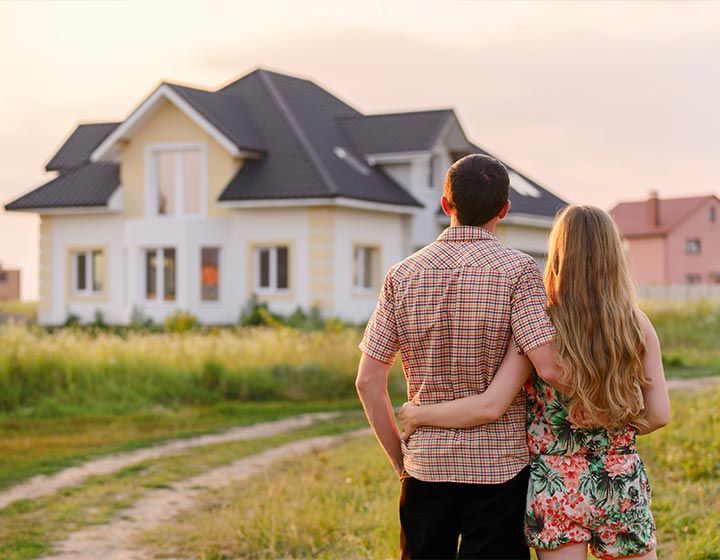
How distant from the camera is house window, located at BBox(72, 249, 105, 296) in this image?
99.3ft

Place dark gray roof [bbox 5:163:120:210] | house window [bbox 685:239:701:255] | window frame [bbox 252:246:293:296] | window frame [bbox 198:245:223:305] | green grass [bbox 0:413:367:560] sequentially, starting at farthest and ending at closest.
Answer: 1. house window [bbox 685:239:701:255]
2. dark gray roof [bbox 5:163:120:210]
3. window frame [bbox 198:245:223:305]
4. window frame [bbox 252:246:293:296]
5. green grass [bbox 0:413:367:560]

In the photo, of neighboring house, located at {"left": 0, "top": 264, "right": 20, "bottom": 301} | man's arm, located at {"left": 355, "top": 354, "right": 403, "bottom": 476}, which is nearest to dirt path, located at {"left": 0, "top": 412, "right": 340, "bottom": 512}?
man's arm, located at {"left": 355, "top": 354, "right": 403, "bottom": 476}

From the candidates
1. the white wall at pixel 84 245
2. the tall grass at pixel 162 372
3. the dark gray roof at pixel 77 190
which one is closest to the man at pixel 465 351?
the tall grass at pixel 162 372

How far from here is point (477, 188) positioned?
159 inches

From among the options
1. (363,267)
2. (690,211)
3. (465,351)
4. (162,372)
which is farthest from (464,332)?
(690,211)

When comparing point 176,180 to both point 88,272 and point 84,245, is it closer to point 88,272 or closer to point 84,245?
point 84,245

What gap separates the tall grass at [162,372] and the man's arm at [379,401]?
10.7m

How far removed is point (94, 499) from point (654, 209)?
53107mm

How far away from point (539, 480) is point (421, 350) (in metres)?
0.63

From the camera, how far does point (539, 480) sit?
13.1 feet

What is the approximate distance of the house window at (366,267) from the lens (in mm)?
28531

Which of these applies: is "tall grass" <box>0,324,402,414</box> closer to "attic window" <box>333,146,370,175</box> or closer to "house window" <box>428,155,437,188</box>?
"attic window" <box>333,146,370,175</box>

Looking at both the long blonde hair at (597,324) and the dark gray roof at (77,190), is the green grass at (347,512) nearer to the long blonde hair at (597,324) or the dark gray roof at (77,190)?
the long blonde hair at (597,324)

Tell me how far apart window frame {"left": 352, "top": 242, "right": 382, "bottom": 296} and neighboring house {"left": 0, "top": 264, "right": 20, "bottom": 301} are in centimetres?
4289
